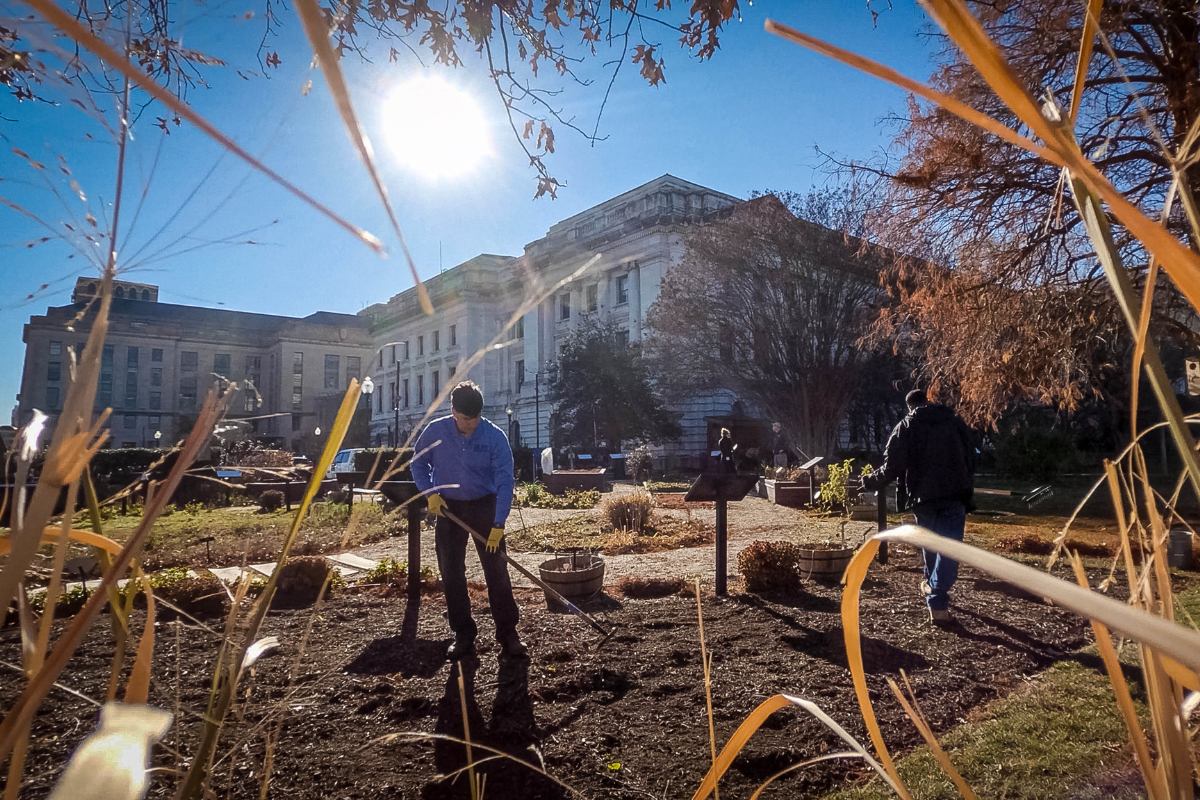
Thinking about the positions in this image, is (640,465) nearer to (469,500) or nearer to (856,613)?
(469,500)

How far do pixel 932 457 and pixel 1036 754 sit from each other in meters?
3.14

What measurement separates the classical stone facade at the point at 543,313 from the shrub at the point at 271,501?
7.69 metres

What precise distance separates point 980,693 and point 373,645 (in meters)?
4.05

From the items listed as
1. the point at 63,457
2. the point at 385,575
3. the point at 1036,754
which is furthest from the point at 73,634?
the point at 385,575

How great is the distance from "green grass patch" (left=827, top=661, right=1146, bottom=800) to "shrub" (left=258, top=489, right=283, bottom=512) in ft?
57.1

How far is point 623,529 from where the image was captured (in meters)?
13.3

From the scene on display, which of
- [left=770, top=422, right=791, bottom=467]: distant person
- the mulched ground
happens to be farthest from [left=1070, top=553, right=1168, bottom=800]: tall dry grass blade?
[left=770, top=422, right=791, bottom=467]: distant person

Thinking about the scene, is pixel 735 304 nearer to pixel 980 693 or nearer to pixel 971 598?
pixel 971 598

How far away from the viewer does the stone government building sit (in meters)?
39.9

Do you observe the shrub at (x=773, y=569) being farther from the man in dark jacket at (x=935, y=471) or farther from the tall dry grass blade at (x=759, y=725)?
the tall dry grass blade at (x=759, y=725)

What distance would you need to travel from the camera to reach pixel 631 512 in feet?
44.6

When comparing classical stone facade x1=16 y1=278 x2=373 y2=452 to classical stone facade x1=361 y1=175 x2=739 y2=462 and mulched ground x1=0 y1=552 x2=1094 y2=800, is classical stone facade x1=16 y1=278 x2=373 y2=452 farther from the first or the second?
mulched ground x1=0 y1=552 x2=1094 y2=800

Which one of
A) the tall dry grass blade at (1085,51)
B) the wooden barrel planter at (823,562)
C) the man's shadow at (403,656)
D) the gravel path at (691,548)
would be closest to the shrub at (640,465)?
the gravel path at (691,548)

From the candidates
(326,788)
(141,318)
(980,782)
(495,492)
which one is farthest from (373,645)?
(141,318)
